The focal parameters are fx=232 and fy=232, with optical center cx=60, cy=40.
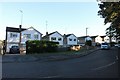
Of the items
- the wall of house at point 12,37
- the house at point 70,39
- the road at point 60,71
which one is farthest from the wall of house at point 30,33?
the road at point 60,71

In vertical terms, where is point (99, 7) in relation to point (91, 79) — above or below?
above

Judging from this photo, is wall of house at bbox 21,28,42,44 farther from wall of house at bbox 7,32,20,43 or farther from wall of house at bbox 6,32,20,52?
wall of house at bbox 6,32,20,52

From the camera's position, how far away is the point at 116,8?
829 inches

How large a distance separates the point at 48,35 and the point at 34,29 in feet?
44.7

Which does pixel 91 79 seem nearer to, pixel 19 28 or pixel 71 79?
pixel 71 79

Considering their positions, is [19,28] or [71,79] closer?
[71,79]

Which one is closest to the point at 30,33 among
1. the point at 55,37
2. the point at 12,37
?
the point at 12,37

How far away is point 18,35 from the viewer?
72.4 meters

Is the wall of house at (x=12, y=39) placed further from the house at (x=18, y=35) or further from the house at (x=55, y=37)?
the house at (x=55, y=37)

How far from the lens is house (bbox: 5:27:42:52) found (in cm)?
6933

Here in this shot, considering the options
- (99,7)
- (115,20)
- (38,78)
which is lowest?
(38,78)

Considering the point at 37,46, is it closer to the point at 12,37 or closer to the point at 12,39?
the point at 12,39

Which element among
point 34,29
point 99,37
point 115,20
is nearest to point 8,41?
point 34,29

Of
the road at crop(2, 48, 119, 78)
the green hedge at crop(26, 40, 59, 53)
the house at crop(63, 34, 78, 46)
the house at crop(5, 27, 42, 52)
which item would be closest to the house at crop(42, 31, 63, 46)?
the house at crop(63, 34, 78, 46)
